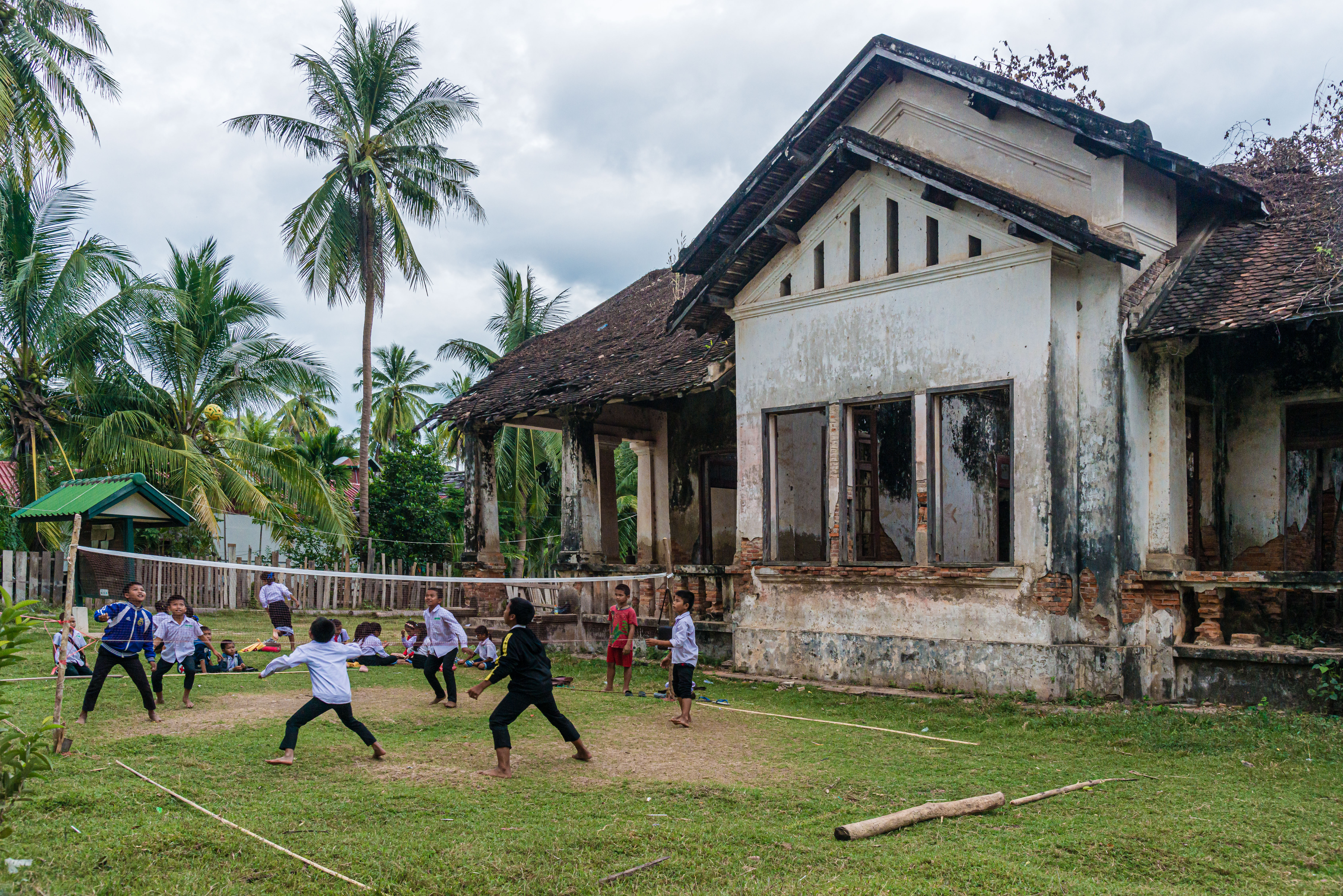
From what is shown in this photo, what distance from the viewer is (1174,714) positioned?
10359 millimetres

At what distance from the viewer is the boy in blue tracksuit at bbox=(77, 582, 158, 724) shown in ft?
33.4

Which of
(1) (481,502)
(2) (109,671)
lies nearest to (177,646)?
(2) (109,671)

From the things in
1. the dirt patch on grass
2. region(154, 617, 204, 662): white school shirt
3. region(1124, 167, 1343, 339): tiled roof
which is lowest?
the dirt patch on grass

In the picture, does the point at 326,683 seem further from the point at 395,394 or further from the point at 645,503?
the point at 395,394

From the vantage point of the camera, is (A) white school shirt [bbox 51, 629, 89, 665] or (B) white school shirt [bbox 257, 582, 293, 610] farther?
(B) white school shirt [bbox 257, 582, 293, 610]

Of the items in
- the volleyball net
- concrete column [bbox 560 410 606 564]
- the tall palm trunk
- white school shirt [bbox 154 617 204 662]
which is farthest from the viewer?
the tall palm trunk

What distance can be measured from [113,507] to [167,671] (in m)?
7.86

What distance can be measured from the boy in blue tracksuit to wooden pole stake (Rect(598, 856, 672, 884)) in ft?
21.2

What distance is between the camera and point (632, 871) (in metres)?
5.57

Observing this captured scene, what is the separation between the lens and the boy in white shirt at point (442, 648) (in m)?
11.7

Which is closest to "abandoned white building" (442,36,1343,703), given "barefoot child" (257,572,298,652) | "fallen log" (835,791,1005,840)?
"fallen log" (835,791,1005,840)

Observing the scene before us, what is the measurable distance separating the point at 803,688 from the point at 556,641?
212 inches

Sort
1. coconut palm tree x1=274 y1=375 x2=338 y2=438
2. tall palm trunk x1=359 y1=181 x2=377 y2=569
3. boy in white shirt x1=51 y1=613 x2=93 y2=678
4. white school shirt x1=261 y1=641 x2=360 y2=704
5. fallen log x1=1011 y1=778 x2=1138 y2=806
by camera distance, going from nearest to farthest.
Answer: fallen log x1=1011 y1=778 x2=1138 y2=806 → white school shirt x1=261 y1=641 x2=360 y2=704 → boy in white shirt x1=51 y1=613 x2=93 y2=678 → tall palm trunk x1=359 y1=181 x2=377 y2=569 → coconut palm tree x1=274 y1=375 x2=338 y2=438

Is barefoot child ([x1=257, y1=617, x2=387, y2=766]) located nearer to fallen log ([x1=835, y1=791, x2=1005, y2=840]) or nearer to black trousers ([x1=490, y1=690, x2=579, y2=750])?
black trousers ([x1=490, y1=690, x2=579, y2=750])
